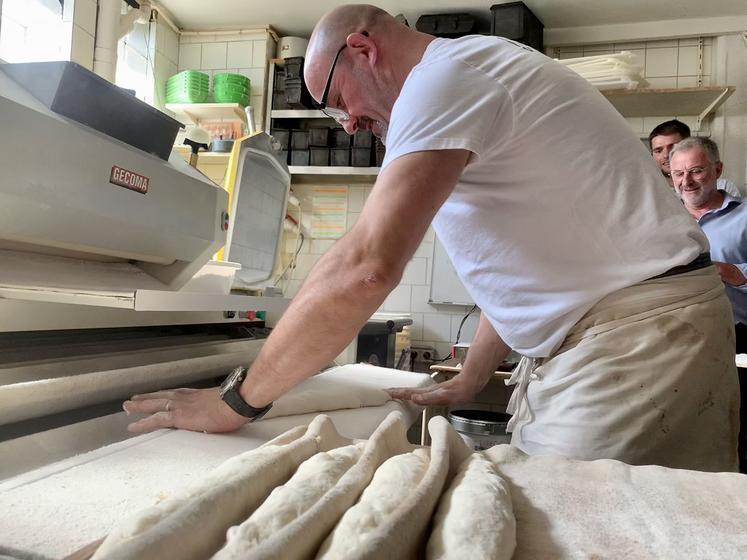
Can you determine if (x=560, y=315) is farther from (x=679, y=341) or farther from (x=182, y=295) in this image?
(x=182, y=295)

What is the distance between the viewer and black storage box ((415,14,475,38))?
3.50 metres

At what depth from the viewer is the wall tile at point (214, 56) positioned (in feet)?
13.1

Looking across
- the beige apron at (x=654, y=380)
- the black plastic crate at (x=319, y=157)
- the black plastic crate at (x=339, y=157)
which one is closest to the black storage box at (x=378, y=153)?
the black plastic crate at (x=339, y=157)

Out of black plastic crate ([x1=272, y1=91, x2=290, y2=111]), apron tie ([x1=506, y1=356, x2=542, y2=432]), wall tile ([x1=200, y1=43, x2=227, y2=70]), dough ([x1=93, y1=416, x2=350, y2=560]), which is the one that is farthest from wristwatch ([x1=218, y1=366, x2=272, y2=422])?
wall tile ([x1=200, y1=43, x2=227, y2=70])

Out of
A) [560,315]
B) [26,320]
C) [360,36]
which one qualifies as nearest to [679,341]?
[560,315]

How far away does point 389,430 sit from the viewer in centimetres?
78

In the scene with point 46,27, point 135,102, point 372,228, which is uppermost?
point 46,27

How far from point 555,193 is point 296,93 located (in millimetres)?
3019

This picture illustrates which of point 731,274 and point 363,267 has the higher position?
point 731,274

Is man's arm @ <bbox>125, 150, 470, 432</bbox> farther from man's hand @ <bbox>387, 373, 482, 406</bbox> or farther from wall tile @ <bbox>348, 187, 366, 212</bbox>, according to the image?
wall tile @ <bbox>348, 187, 366, 212</bbox>

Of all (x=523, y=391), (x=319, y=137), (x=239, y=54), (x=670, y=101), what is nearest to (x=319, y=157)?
(x=319, y=137)

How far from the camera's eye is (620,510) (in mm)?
612

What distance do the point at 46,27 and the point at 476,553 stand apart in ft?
10.9

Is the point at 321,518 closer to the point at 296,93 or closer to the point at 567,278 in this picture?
the point at 567,278
